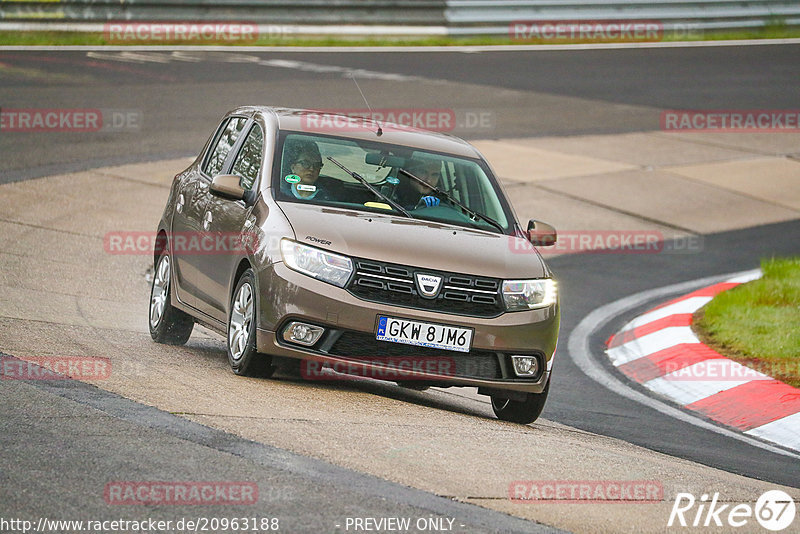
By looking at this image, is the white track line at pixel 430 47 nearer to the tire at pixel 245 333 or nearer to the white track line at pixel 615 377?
the white track line at pixel 615 377

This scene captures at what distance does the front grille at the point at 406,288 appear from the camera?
738 cm

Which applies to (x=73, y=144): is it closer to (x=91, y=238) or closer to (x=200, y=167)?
(x=91, y=238)

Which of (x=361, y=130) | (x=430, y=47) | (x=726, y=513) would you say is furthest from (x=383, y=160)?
(x=430, y=47)

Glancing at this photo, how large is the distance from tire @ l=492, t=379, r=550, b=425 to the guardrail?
19.5 metres

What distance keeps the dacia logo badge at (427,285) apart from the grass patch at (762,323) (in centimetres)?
340

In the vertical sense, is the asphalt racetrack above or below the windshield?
below

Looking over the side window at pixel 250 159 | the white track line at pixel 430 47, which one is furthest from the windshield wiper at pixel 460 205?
the white track line at pixel 430 47

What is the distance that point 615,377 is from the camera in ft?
33.4

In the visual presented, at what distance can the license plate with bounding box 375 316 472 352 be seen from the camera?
7336 mm

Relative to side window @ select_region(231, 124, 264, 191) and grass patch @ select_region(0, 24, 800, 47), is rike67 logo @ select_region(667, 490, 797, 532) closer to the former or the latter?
side window @ select_region(231, 124, 264, 191)

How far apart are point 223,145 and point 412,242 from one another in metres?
2.34

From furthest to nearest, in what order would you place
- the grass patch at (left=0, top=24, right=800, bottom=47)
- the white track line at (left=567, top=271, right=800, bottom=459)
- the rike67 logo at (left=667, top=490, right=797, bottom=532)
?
the grass patch at (left=0, top=24, right=800, bottom=47), the white track line at (left=567, top=271, right=800, bottom=459), the rike67 logo at (left=667, top=490, right=797, bottom=532)

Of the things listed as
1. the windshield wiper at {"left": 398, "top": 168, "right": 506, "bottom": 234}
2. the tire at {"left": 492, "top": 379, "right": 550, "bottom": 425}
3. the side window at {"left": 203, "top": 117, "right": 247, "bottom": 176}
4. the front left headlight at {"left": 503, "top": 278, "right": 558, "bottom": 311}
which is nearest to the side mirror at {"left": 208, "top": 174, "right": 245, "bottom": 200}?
the side window at {"left": 203, "top": 117, "right": 247, "bottom": 176}

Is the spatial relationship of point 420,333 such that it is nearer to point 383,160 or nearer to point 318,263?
point 318,263
